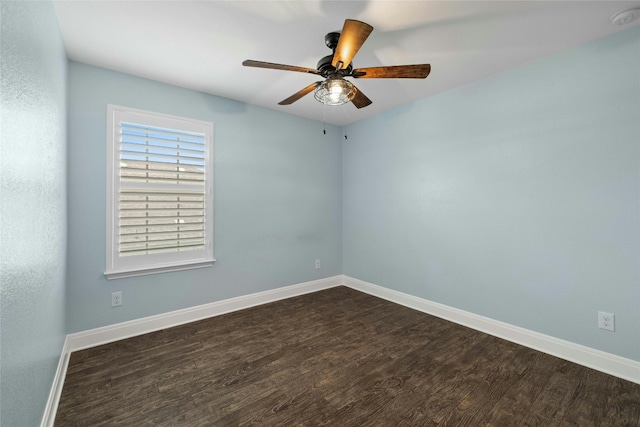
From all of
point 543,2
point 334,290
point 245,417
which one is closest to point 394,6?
point 543,2

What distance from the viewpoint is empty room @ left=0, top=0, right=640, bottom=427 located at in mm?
1644

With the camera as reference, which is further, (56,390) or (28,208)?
(56,390)

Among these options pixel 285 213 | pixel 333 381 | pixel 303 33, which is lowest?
pixel 333 381

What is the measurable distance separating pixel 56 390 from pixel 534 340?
3741 millimetres

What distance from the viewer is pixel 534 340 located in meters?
2.45

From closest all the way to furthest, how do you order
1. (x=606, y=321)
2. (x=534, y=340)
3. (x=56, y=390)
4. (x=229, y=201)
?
(x=56, y=390) → (x=606, y=321) → (x=534, y=340) → (x=229, y=201)

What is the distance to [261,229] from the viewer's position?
355cm

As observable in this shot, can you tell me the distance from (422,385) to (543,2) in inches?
106

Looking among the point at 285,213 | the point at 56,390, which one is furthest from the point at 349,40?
the point at 56,390

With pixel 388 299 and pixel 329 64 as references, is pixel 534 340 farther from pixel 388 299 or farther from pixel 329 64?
pixel 329 64

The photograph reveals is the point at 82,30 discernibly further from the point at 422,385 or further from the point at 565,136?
the point at 565,136

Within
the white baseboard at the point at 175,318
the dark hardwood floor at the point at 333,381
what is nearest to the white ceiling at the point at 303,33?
the white baseboard at the point at 175,318

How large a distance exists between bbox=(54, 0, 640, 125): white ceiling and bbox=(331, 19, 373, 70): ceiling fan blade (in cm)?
34

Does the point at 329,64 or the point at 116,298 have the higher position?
the point at 329,64
